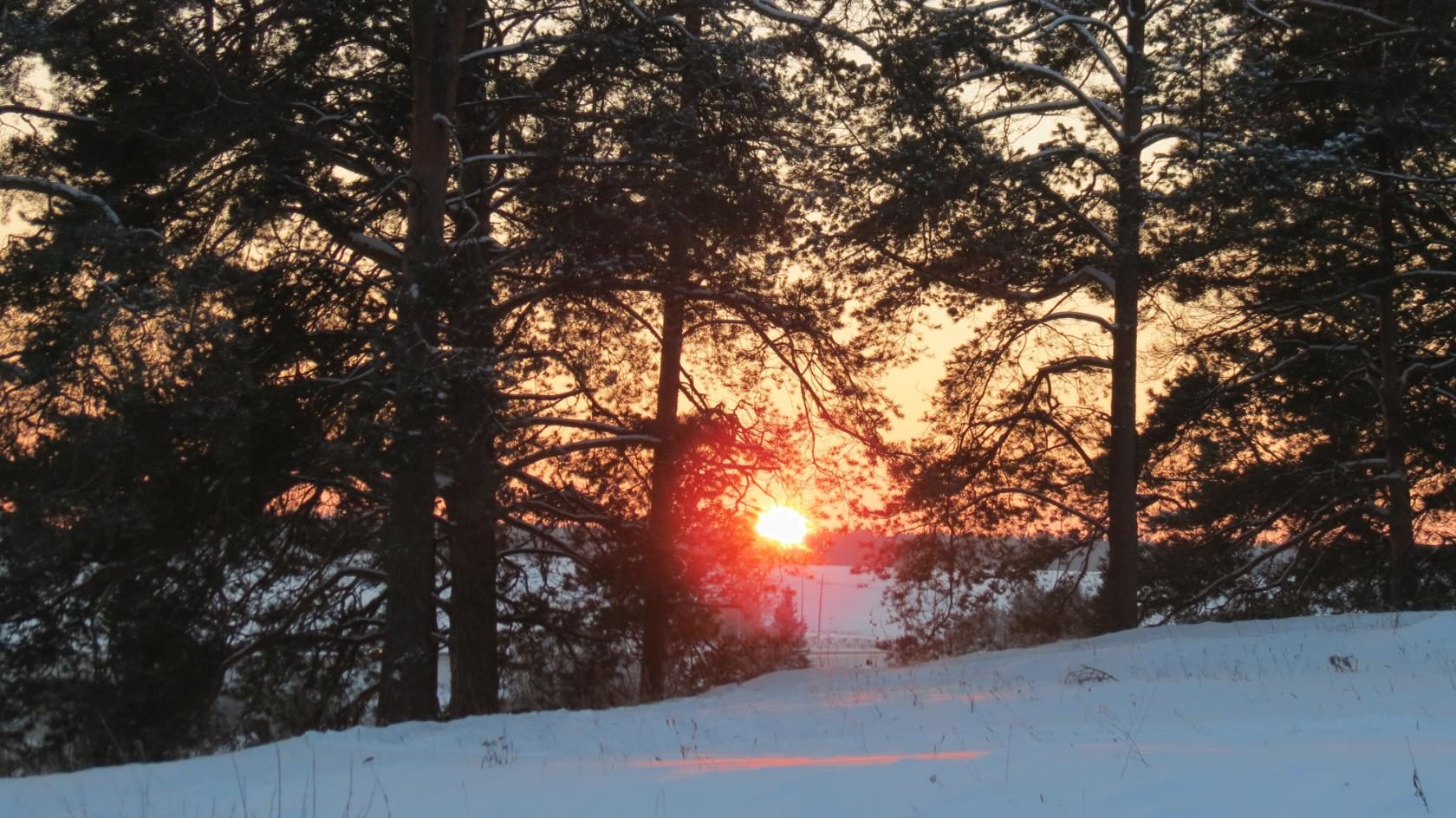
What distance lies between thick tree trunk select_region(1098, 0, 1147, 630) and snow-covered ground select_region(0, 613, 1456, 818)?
5394mm

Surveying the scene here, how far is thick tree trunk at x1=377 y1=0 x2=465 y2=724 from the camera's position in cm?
1228

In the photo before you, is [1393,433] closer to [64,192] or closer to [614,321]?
[614,321]

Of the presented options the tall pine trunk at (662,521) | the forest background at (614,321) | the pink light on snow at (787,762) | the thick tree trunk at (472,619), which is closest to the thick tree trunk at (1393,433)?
the forest background at (614,321)

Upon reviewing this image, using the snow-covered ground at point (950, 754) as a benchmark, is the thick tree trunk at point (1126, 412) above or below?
above

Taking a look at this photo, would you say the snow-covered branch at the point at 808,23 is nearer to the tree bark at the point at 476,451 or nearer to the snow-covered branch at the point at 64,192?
the tree bark at the point at 476,451

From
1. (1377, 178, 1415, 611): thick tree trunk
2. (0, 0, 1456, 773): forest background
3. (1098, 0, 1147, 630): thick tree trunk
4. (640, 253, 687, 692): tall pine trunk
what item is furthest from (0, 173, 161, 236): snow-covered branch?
(1377, 178, 1415, 611): thick tree trunk

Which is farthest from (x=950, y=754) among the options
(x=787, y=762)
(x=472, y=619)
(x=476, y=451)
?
(x=472, y=619)

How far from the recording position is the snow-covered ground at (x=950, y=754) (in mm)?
5945

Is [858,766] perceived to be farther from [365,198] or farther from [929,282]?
[929,282]

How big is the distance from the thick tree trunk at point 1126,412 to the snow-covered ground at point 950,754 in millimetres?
5394

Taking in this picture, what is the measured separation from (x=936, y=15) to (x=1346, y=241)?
7.45m

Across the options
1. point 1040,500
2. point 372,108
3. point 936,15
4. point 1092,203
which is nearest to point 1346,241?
point 1092,203

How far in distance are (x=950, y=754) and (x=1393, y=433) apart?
1536cm

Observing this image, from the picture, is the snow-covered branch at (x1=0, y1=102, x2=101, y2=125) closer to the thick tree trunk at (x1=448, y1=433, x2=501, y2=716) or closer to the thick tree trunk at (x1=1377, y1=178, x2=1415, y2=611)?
the thick tree trunk at (x1=448, y1=433, x2=501, y2=716)
